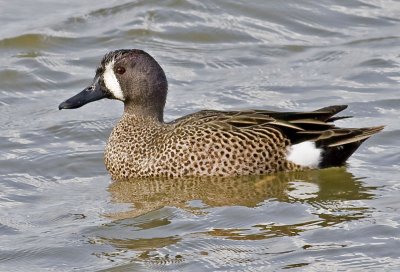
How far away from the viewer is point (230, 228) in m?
8.78

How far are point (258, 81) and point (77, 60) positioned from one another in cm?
218

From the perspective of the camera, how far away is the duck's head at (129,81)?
1078 cm

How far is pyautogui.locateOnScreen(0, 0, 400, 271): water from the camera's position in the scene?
832cm

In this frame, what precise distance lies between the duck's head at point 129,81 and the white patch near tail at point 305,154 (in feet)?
4.17

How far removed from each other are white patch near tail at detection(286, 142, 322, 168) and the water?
0.11m

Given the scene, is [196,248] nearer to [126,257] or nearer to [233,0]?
[126,257]

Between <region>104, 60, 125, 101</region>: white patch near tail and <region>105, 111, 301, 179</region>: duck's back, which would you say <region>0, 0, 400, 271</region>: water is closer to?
<region>105, 111, 301, 179</region>: duck's back

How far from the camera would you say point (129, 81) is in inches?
425

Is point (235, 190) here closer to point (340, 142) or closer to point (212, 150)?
point (212, 150)

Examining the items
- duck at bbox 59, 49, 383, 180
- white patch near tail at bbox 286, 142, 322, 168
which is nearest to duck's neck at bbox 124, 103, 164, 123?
duck at bbox 59, 49, 383, 180

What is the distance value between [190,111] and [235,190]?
2316 millimetres

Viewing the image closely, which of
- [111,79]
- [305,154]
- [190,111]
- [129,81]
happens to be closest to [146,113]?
[129,81]

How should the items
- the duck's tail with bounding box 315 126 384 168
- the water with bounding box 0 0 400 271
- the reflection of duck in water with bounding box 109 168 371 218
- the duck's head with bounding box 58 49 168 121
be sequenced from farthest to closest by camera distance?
the duck's head with bounding box 58 49 168 121
the duck's tail with bounding box 315 126 384 168
the reflection of duck in water with bounding box 109 168 371 218
the water with bounding box 0 0 400 271

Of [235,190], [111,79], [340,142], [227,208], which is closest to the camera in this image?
Result: [227,208]
